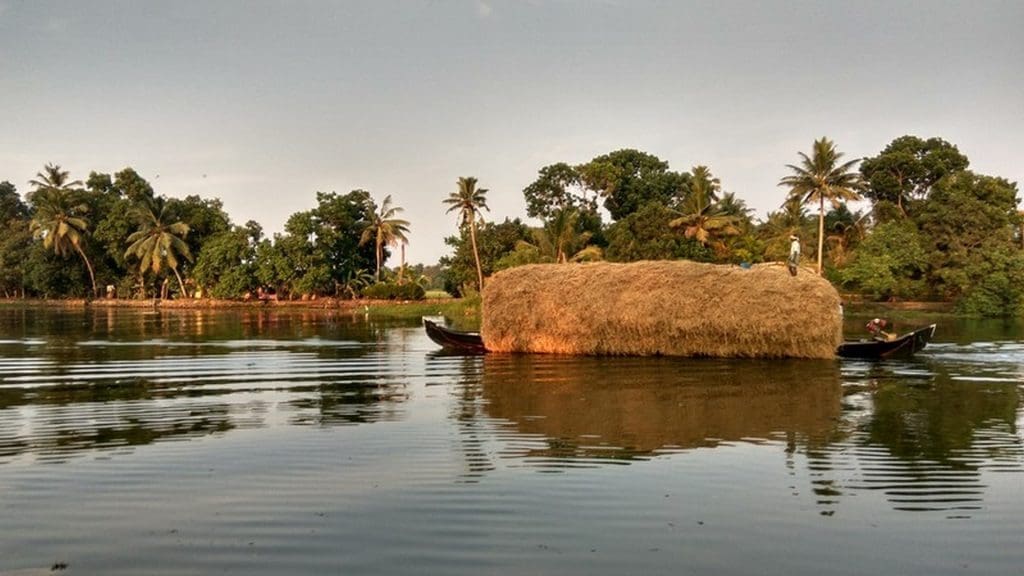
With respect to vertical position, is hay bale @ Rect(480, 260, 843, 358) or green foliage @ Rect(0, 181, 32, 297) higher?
green foliage @ Rect(0, 181, 32, 297)

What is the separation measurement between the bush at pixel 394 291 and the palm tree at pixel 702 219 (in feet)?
61.1

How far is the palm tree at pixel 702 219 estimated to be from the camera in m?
42.3

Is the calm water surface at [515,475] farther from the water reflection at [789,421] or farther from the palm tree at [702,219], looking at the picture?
the palm tree at [702,219]

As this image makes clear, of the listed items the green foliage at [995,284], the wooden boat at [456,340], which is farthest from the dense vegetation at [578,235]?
the wooden boat at [456,340]

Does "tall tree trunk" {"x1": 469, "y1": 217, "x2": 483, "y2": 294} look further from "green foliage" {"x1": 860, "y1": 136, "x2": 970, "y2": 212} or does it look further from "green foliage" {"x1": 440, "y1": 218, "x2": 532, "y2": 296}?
"green foliage" {"x1": 860, "y1": 136, "x2": 970, "y2": 212}

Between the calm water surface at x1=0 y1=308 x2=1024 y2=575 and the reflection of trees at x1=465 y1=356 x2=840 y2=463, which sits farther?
the reflection of trees at x1=465 y1=356 x2=840 y2=463

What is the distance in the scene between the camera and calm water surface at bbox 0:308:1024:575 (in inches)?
189

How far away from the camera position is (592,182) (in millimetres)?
53656

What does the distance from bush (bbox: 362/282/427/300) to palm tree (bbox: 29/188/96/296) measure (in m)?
28.3

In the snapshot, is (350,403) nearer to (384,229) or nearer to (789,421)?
(789,421)

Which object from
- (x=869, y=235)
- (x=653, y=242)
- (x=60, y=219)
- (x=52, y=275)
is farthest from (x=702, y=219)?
(x=52, y=275)

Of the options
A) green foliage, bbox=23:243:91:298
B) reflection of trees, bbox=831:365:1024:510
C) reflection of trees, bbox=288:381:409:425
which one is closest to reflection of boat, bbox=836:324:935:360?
reflection of trees, bbox=831:365:1024:510

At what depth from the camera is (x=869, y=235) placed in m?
43.8

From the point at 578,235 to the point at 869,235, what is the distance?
18.0 m
